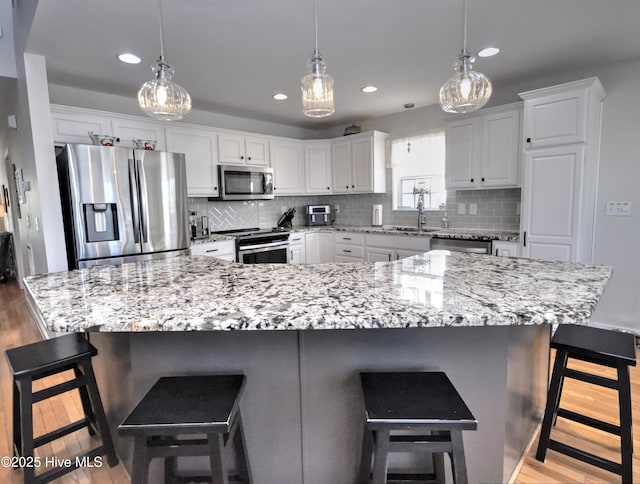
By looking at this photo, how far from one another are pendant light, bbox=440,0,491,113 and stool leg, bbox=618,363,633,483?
1.40m

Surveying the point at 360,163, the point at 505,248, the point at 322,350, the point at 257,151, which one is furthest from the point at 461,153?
the point at 322,350

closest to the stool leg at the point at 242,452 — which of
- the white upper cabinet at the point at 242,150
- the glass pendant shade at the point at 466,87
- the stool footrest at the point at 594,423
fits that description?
the stool footrest at the point at 594,423

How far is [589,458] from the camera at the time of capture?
1.54 m

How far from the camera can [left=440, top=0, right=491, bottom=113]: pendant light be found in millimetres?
1732

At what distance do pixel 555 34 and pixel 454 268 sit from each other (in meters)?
2.01

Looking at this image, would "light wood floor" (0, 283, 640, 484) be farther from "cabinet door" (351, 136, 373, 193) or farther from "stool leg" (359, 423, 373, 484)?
"cabinet door" (351, 136, 373, 193)

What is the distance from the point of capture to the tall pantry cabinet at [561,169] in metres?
2.81

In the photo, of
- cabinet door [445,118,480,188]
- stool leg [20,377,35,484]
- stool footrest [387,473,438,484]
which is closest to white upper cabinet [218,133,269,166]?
cabinet door [445,118,480,188]

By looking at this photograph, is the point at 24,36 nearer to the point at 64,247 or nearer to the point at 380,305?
the point at 64,247

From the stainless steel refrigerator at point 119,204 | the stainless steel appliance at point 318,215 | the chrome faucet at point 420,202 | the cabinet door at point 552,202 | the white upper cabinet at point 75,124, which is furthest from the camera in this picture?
the stainless steel appliance at point 318,215

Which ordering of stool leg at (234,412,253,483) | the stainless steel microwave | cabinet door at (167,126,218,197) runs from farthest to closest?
the stainless steel microwave → cabinet door at (167,126,218,197) → stool leg at (234,412,253,483)

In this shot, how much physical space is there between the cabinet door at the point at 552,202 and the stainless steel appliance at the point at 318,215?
2.78 meters

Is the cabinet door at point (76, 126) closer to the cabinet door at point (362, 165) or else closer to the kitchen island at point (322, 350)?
the kitchen island at point (322, 350)

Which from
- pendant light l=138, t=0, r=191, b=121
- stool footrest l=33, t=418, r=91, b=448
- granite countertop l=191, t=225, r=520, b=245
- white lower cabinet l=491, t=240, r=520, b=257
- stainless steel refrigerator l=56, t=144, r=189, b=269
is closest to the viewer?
stool footrest l=33, t=418, r=91, b=448
